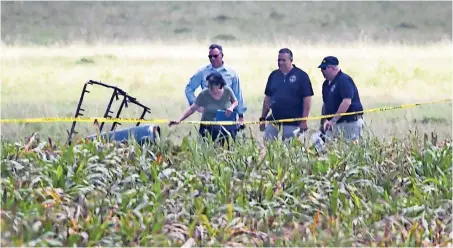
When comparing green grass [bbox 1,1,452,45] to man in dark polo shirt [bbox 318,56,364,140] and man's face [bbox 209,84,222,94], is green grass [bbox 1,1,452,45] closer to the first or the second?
man in dark polo shirt [bbox 318,56,364,140]

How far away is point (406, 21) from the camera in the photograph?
16922 mm

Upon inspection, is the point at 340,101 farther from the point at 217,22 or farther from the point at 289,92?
the point at 217,22

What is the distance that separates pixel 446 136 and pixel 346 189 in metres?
3.64

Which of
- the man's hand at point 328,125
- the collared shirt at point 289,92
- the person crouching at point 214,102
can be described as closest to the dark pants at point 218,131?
the person crouching at point 214,102

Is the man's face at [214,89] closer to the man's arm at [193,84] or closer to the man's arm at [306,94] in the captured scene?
the man's arm at [193,84]

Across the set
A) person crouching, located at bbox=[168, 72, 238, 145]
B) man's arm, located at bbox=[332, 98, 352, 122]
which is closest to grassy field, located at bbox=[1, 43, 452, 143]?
man's arm, located at bbox=[332, 98, 352, 122]

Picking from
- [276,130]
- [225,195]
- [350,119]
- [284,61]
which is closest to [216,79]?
[284,61]

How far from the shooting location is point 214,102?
32.1ft

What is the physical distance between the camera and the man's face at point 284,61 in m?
9.98

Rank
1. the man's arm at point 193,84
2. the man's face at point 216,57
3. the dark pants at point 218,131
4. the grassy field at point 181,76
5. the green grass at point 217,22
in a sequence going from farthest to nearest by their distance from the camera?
1. the green grass at point 217,22
2. the grassy field at point 181,76
3. the man's arm at point 193,84
4. the man's face at point 216,57
5. the dark pants at point 218,131

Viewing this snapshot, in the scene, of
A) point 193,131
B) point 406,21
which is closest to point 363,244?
point 193,131

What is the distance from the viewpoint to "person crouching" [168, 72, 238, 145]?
9727 millimetres

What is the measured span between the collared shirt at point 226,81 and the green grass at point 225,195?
143cm

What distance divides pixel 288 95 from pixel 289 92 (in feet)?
Answer: 0.10
